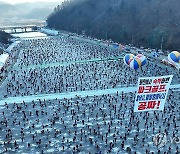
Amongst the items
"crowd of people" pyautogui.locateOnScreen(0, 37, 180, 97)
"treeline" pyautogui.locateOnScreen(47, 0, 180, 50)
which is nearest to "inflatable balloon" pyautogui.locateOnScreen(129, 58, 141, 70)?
"crowd of people" pyautogui.locateOnScreen(0, 37, 180, 97)

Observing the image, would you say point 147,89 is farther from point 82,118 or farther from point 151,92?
point 82,118

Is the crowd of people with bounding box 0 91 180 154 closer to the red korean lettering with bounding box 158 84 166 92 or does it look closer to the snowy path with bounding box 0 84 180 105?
the snowy path with bounding box 0 84 180 105

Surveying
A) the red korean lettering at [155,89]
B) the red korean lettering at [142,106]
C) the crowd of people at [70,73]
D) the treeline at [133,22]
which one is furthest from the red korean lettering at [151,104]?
the treeline at [133,22]

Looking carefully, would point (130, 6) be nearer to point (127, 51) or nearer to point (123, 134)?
point (127, 51)

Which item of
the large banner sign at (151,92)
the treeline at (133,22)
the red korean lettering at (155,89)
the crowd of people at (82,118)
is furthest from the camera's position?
the treeline at (133,22)

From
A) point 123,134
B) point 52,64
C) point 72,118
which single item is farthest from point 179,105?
point 52,64

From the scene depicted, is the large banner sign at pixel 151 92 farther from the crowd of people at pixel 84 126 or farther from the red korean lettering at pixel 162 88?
the crowd of people at pixel 84 126

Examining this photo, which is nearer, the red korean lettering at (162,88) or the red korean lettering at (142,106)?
the red korean lettering at (162,88)
